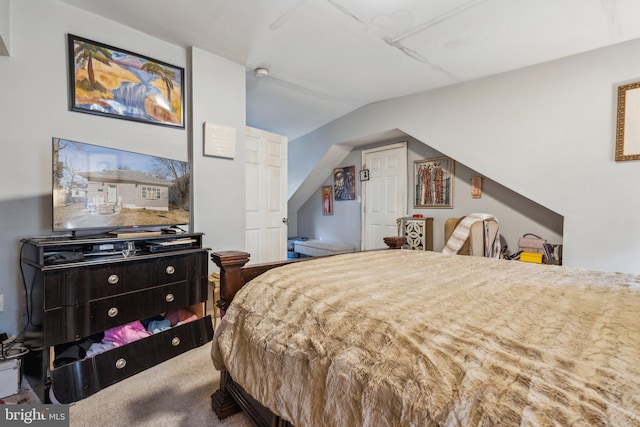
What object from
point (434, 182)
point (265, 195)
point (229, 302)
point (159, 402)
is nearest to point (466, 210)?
point (434, 182)

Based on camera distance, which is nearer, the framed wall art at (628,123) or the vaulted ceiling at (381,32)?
the vaulted ceiling at (381,32)

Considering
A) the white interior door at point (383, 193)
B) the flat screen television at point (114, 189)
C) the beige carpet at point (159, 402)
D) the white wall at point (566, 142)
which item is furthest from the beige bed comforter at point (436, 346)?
the white interior door at point (383, 193)

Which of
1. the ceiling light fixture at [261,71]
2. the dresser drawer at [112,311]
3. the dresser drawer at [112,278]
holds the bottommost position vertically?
the dresser drawer at [112,311]

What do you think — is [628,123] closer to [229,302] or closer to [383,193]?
[383,193]

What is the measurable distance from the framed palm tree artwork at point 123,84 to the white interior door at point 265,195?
1067 millimetres

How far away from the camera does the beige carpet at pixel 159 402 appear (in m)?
1.53

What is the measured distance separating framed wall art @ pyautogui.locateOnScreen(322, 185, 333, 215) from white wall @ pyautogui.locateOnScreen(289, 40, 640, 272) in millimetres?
2808

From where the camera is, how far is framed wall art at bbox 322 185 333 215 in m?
6.20

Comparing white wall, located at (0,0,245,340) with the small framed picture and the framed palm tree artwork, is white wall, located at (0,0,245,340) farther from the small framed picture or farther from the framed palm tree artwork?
the small framed picture

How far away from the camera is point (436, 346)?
2.44 feet

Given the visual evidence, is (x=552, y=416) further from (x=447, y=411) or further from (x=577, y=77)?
(x=577, y=77)

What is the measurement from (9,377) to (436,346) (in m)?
2.50

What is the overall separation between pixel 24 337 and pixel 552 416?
114 inches

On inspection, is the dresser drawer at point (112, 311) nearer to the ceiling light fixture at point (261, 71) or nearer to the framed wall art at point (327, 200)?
the ceiling light fixture at point (261, 71)
